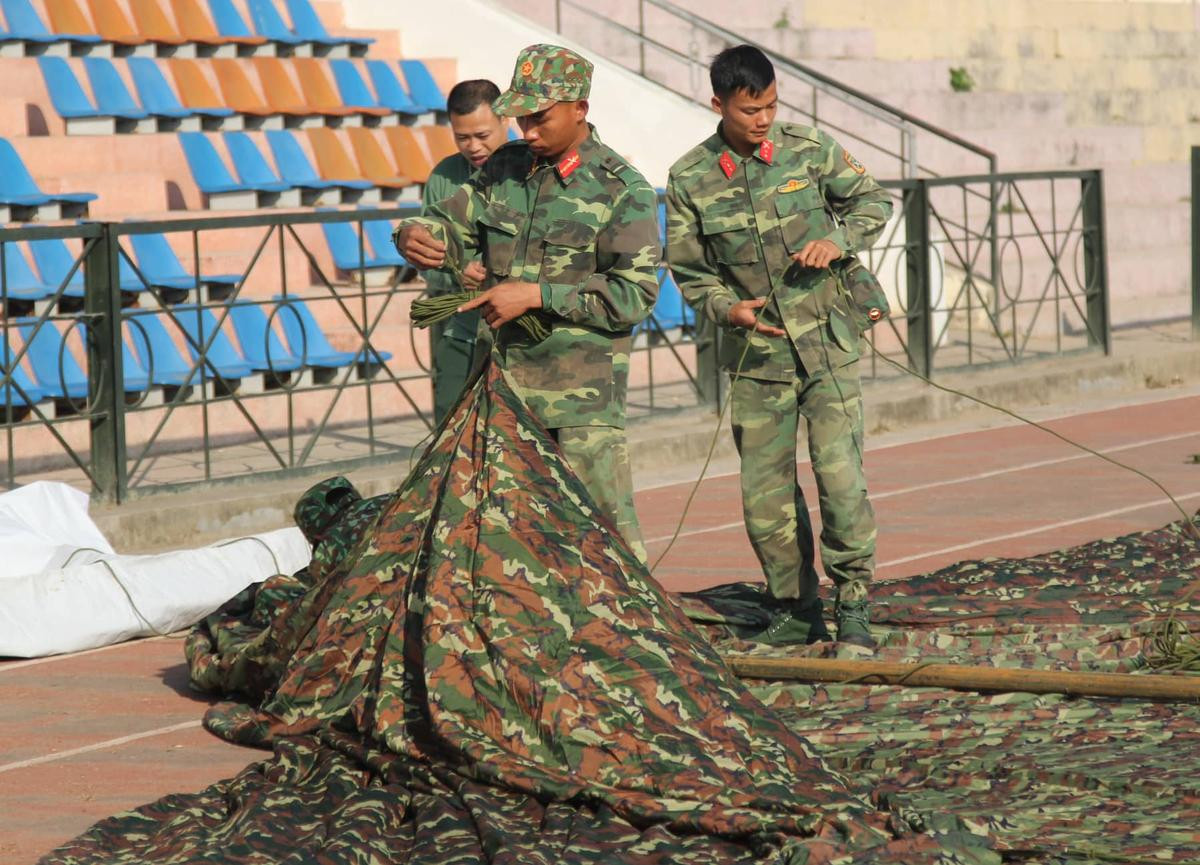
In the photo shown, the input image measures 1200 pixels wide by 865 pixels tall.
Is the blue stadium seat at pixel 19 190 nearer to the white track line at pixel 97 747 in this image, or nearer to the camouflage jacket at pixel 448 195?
the camouflage jacket at pixel 448 195

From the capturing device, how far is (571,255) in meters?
6.04

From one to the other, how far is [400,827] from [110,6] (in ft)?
34.2

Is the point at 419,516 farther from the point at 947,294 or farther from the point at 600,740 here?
the point at 947,294

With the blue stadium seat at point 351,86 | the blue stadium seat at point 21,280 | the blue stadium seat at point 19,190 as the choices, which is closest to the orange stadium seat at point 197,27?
the blue stadium seat at point 351,86

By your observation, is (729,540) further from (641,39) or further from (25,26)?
(641,39)

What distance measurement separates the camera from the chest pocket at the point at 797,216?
21.5 feet

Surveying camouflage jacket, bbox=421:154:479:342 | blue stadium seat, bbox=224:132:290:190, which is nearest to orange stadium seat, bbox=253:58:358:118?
blue stadium seat, bbox=224:132:290:190

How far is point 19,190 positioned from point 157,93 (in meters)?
2.05

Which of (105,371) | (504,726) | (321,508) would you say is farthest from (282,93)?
(504,726)

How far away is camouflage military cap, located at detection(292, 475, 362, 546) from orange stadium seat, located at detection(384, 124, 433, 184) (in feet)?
Result: 25.1

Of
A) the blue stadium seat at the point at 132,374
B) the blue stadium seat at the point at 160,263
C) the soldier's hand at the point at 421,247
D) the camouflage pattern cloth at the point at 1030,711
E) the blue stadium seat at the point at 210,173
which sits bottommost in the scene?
the camouflage pattern cloth at the point at 1030,711

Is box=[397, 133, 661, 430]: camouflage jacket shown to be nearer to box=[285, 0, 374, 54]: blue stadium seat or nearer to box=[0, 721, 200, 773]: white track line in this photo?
box=[0, 721, 200, 773]: white track line

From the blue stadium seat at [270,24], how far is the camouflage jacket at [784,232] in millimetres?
8820

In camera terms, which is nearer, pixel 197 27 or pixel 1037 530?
pixel 1037 530
